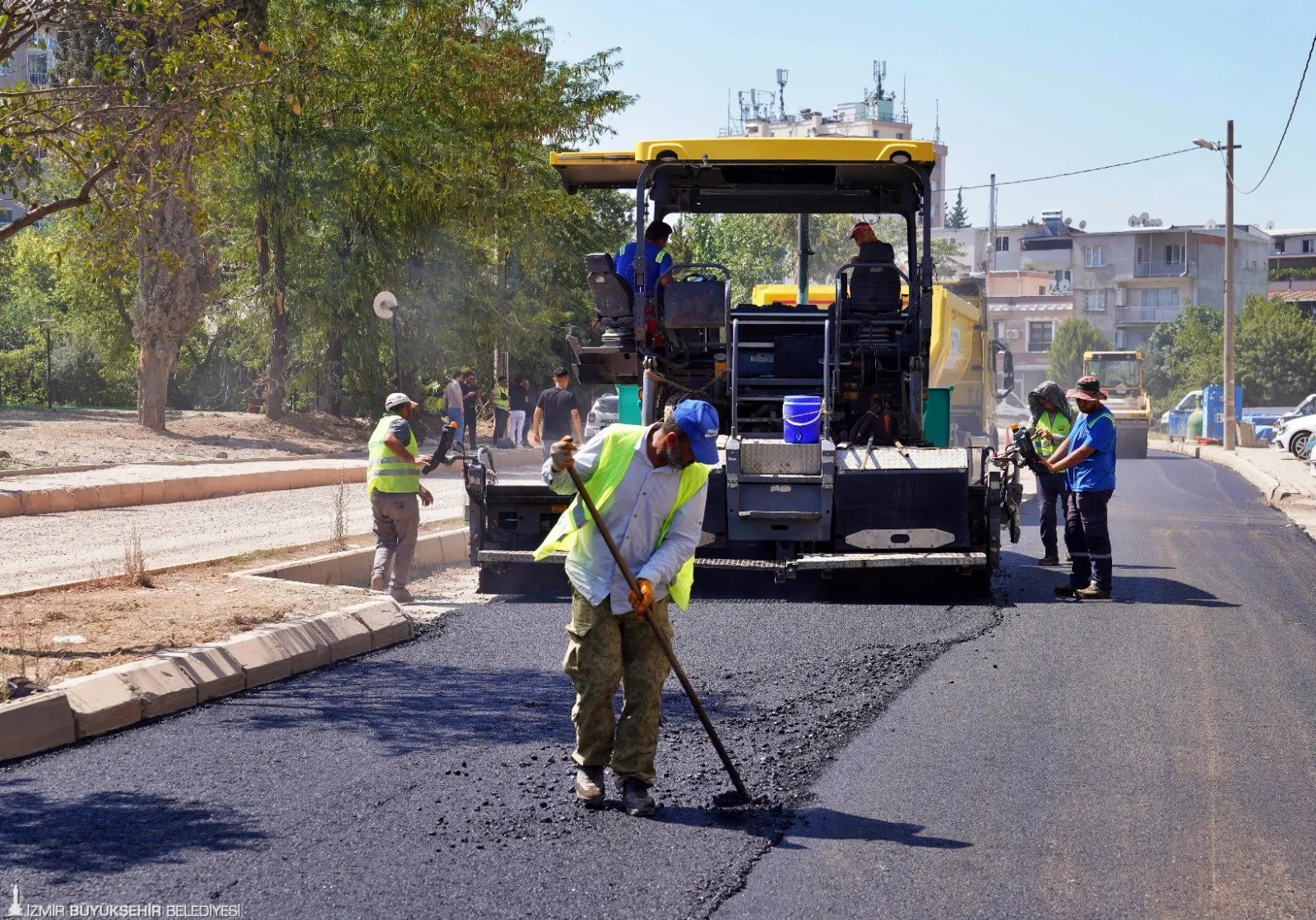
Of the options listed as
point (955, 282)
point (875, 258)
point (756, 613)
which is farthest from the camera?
point (955, 282)

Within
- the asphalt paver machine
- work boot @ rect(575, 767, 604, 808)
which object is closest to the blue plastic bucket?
the asphalt paver machine

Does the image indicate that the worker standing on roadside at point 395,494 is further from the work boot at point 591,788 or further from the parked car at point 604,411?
the parked car at point 604,411

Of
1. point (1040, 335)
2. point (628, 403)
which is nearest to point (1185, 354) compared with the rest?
point (1040, 335)

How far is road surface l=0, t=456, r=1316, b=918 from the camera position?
466 cm

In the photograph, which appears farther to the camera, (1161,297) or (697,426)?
(1161,297)

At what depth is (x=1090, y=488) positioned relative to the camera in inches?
429

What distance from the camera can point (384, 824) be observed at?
209 inches

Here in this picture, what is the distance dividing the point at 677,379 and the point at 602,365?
0.59 meters

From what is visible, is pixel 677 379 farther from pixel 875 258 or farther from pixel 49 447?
pixel 49 447

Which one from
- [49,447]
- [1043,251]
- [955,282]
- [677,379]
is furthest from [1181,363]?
[677,379]

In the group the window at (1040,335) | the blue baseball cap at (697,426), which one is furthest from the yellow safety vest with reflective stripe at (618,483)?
the window at (1040,335)

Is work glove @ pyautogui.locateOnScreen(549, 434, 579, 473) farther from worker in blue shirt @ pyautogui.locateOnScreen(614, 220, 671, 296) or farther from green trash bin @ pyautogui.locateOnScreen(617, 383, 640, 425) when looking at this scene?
green trash bin @ pyautogui.locateOnScreen(617, 383, 640, 425)

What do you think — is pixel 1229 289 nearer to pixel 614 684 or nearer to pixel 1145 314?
pixel 614 684

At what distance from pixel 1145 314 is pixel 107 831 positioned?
8147cm
